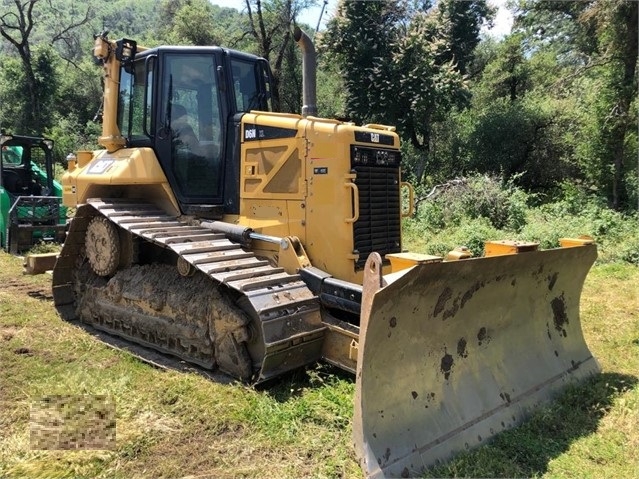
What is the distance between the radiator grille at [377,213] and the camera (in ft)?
15.8

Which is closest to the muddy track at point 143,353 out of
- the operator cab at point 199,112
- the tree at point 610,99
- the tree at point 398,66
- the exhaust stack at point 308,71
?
the operator cab at point 199,112

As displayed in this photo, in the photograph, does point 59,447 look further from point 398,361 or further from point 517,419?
point 517,419

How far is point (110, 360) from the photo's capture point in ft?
15.9

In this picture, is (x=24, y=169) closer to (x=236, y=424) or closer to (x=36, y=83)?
(x=236, y=424)

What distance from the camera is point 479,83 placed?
24688 millimetres

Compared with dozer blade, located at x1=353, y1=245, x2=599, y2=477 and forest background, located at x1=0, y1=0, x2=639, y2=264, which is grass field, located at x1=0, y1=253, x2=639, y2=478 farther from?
forest background, located at x1=0, y1=0, x2=639, y2=264

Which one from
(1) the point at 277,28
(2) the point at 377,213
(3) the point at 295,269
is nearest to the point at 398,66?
(1) the point at 277,28

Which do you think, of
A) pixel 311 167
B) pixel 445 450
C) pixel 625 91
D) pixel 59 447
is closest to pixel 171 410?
pixel 59 447

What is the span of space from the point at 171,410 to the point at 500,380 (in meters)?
2.37

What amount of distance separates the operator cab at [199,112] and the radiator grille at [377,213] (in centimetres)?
130

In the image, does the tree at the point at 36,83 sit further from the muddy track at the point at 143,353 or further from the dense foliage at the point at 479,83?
the muddy track at the point at 143,353

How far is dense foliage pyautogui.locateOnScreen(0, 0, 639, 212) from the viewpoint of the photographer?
13.0 metres

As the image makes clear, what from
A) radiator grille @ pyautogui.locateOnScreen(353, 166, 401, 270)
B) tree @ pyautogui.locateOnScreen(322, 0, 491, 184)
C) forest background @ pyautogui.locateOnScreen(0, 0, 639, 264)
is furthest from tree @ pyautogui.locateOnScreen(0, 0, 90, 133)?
radiator grille @ pyautogui.locateOnScreen(353, 166, 401, 270)

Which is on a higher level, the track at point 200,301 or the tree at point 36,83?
the tree at point 36,83
